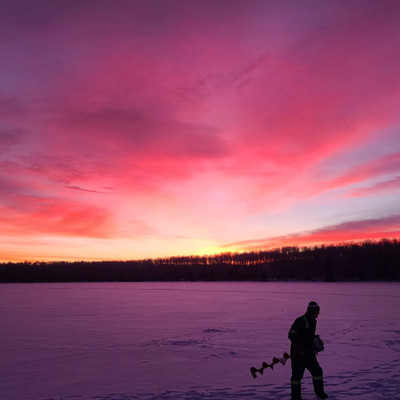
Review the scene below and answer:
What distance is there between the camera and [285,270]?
352ft

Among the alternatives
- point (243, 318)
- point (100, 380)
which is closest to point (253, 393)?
point (100, 380)

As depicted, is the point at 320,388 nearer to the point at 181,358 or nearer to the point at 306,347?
the point at 306,347

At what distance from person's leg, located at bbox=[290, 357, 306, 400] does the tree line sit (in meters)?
84.4

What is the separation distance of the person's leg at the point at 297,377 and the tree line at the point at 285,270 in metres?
84.4

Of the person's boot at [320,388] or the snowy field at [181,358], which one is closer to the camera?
the person's boot at [320,388]

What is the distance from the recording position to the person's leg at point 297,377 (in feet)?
21.6

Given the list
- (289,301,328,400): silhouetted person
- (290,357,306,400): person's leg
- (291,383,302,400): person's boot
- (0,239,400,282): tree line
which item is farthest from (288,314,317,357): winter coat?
(0,239,400,282): tree line

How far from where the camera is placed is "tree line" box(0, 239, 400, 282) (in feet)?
298

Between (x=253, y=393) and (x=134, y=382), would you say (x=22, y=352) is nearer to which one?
(x=134, y=382)

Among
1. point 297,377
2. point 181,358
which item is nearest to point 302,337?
point 297,377

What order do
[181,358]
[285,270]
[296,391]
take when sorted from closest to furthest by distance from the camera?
[296,391], [181,358], [285,270]

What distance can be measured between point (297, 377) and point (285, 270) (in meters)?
104

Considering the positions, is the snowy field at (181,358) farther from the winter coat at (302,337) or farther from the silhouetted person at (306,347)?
the winter coat at (302,337)

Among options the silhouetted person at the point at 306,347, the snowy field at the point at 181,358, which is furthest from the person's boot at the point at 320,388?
the snowy field at the point at 181,358
